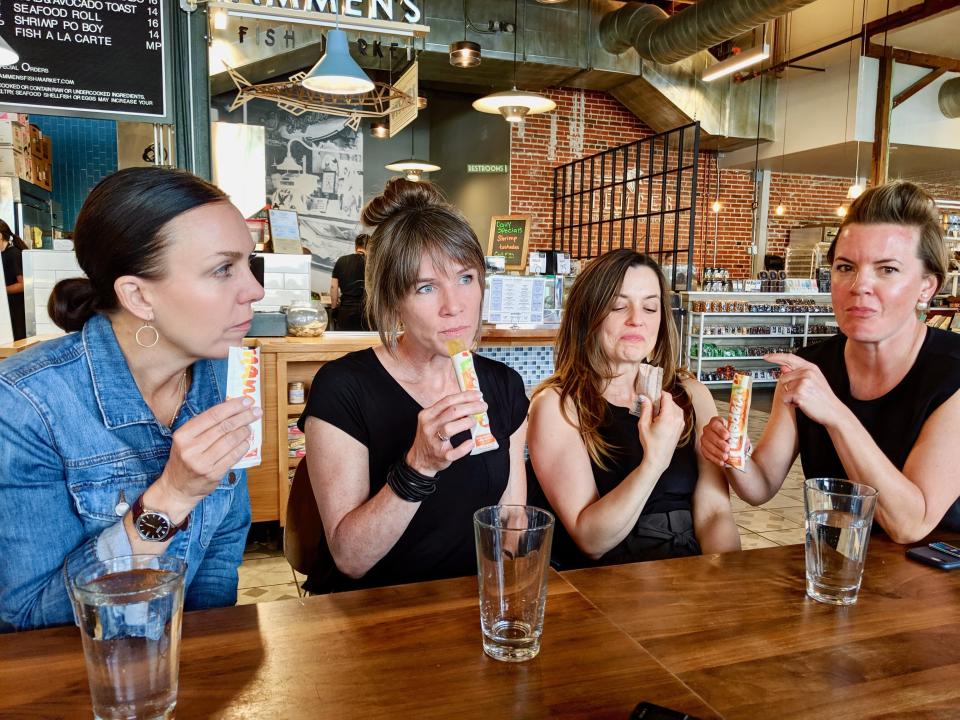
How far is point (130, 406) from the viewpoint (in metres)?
1.21

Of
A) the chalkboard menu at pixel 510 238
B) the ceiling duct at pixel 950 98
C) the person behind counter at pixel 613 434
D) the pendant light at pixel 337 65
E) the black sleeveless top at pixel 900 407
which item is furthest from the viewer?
the ceiling duct at pixel 950 98

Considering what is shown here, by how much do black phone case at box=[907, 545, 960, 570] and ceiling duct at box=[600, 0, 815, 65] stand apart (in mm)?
6341

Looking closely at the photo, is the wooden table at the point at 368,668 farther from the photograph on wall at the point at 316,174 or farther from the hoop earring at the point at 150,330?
the photograph on wall at the point at 316,174

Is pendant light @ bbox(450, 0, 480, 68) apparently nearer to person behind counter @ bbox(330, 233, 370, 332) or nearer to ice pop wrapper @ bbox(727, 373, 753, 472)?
person behind counter @ bbox(330, 233, 370, 332)

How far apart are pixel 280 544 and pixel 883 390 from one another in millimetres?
2887

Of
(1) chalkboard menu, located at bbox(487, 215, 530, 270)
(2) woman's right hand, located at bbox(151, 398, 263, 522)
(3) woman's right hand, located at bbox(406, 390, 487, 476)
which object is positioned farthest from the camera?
(1) chalkboard menu, located at bbox(487, 215, 530, 270)

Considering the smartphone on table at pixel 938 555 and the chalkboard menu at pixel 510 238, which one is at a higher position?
the chalkboard menu at pixel 510 238

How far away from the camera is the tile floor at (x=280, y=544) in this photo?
2.98 meters

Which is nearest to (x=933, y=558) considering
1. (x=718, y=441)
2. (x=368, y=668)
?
(x=718, y=441)

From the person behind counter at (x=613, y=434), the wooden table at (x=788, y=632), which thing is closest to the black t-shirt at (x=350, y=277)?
the person behind counter at (x=613, y=434)

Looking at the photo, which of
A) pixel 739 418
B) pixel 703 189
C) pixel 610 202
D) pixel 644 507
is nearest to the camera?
pixel 739 418

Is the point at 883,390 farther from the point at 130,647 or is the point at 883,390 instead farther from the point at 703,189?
the point at 703,189

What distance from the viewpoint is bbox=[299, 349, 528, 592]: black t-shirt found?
4.76ft

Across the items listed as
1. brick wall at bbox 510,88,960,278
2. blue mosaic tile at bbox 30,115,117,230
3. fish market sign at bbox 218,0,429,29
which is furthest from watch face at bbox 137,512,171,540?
brick wall at bbox 510,88,960,278
